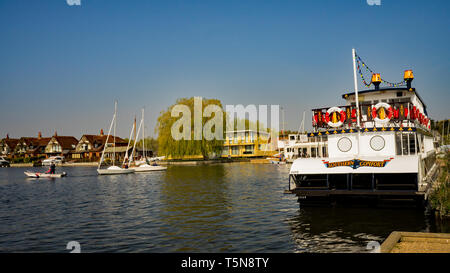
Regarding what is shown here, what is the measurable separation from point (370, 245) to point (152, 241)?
843 centimetres

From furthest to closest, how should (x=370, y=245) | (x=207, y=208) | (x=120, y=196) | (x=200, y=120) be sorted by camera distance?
1. (x=200, y=120)
2. (x=120, y=196)
3. (x=207, y=208)
4. (x=370, y=245)

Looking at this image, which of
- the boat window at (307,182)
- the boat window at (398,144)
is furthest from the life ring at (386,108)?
the boat window at (307,182)

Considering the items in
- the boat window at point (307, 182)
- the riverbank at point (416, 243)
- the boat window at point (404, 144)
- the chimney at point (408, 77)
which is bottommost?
the riverbank at point (416, 243)

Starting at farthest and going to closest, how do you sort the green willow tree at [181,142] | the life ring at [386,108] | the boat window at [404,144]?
the green willow tree at [181,142] < the boat window at [404,144] < the life ring at [386,108]

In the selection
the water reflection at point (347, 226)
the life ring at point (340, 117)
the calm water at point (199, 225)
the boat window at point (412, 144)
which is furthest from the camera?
the life ring at point (340, 117)

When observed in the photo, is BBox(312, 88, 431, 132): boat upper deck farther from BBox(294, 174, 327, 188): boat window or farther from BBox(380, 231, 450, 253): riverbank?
BBox(380, 231, 450, 253): riverbank

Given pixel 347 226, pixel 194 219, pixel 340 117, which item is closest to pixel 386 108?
pixel 340 117

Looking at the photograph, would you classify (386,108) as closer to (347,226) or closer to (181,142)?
(347,226)

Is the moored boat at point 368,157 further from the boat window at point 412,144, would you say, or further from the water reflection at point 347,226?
the water reflection at point 347,226

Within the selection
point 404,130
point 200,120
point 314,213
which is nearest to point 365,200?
point 314,213
